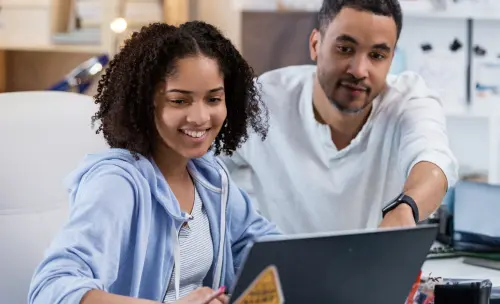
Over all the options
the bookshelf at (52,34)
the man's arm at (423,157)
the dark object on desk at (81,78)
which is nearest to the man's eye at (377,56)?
the man's arm at (423,157)

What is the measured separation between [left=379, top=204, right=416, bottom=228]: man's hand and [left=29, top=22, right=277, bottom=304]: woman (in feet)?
0.79

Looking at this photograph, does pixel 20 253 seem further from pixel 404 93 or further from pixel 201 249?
pixel 404 93

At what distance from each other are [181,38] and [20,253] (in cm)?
46

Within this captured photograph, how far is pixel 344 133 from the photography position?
1.84 metres

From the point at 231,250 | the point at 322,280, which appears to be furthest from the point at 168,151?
the point at 322,280

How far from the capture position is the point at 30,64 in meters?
3.14

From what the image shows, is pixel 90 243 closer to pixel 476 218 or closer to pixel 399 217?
pixel 399 217

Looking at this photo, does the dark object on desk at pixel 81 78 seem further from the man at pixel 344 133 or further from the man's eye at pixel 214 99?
the man's eye at pixel 214 99

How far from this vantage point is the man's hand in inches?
52.8

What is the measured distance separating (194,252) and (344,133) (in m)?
0.64

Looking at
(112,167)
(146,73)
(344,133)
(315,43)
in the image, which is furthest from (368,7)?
(112,167)

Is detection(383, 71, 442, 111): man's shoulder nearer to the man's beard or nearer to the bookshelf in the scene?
the man's beard

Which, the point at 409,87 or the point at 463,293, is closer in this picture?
the point at 463,293

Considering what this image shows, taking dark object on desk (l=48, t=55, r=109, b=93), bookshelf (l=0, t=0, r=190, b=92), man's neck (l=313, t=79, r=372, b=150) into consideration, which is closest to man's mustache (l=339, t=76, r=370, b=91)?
man's neck (l=313, t=79, r=372, b=150)
